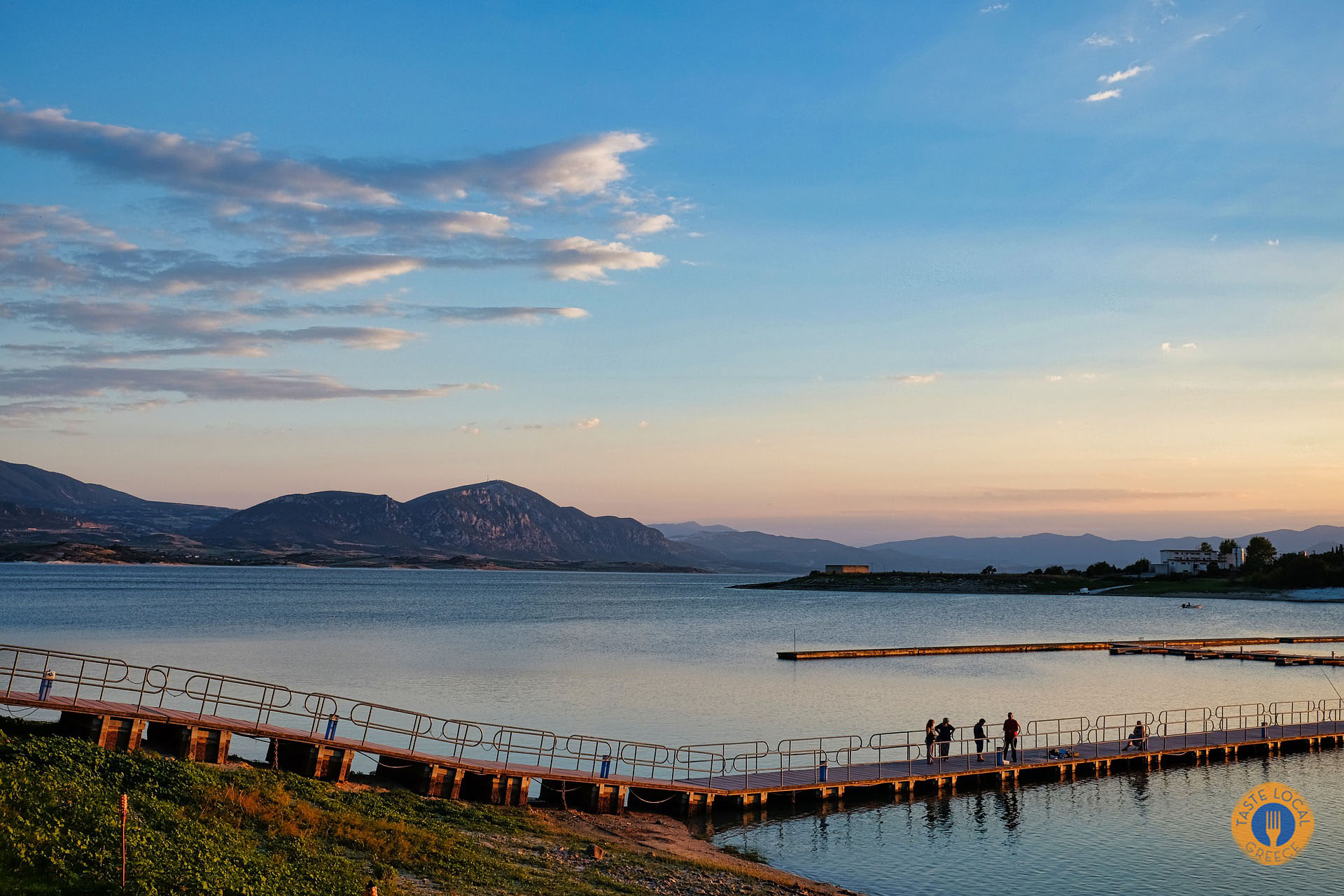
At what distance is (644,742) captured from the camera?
154ft

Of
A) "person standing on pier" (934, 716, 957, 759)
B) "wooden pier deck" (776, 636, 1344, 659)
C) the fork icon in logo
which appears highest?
"wooden pier deck" (776, 636, 1344, 659)

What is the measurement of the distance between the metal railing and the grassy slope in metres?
3.45

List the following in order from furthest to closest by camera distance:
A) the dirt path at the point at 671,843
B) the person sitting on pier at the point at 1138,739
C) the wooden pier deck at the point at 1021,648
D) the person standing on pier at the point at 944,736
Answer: the wooden pier deck at the point at 1021,648, the person sitting on pier at the point at 1138,739, the person standing on pier at the point at 944,736, the dirt path at the point at 671,843

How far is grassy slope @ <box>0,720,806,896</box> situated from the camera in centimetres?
1680

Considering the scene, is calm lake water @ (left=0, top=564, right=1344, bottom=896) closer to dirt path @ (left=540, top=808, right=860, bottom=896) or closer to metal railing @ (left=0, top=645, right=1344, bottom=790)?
dirt path @ (left=540, top=808, right=860, bottom=896)

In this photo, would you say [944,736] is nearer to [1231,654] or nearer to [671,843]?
[671,843]

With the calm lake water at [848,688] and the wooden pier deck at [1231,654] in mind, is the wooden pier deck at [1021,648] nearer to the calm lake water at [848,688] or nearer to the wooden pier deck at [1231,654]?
the wooden pier deck at [1231,654]

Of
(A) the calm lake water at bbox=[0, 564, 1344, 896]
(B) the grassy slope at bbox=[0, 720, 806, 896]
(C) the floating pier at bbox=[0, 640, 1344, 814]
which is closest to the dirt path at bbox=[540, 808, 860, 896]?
(B) the grassy slope at bbox=[0, 720, 806, 896]

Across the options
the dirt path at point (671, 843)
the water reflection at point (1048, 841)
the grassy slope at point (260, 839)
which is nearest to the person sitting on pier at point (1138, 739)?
the water reflection at point (1048, 841)

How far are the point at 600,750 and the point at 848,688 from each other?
29.7m

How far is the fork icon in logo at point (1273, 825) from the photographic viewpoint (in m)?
33.9

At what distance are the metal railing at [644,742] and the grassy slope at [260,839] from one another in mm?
3454

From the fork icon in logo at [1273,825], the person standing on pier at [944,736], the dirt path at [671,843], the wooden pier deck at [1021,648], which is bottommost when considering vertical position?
the dirt path at [671,843]

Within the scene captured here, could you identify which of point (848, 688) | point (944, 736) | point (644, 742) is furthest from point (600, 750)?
point (848, 688)
